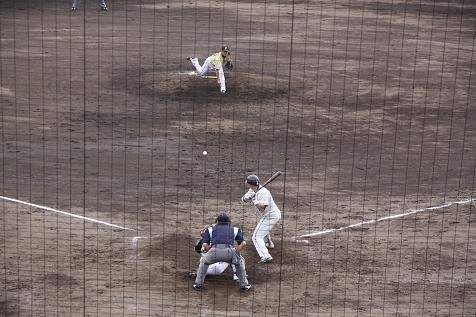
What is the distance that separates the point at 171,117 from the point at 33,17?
Answer: 12.7m

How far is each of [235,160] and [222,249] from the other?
6.56 metres

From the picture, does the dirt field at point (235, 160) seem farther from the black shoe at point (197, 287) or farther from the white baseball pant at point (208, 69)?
the white baseball pant at point (208, 69)

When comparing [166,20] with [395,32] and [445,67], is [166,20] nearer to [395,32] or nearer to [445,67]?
[395,32]

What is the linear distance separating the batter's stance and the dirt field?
0.30 m

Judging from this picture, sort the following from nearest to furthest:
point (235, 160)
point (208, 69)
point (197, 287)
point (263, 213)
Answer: point (197, 287) → point (263, 213) → point (235, 160) → point (208, 69)

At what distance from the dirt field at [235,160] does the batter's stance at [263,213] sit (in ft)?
0.97

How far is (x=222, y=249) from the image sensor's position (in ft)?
45.5

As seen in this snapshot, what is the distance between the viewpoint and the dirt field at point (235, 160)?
14.2 metres

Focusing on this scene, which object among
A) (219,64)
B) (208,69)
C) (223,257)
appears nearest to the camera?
(223,257)

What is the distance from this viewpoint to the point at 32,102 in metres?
23.8

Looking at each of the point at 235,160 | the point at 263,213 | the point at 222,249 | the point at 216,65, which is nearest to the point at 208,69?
the point at 216,65

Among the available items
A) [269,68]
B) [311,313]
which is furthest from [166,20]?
[311,313]

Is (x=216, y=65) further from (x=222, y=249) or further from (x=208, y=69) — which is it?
(x=222, y=249)

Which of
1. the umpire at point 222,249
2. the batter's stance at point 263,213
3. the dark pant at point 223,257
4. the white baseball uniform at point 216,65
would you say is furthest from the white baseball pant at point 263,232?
the white baseball uniform at point 216,65
